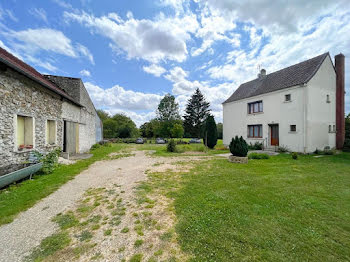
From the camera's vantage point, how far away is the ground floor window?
47.9ft

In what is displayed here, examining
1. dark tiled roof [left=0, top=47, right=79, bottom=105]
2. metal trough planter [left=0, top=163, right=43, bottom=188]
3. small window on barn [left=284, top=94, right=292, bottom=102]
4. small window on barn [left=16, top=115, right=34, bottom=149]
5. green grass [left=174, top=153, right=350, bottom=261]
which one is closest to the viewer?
green grass [left=174, top=153, right=350, bottom=261]

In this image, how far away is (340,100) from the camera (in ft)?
43.2

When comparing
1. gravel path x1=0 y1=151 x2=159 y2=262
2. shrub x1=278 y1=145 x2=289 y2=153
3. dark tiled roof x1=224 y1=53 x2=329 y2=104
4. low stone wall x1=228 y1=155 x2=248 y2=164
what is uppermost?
dark tiled roof x1=224 y1=53 x2=329 y2=104

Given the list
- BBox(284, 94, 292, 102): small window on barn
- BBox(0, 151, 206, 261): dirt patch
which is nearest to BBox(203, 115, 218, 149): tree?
BBox(284, 94, 292, 102): small window on barn

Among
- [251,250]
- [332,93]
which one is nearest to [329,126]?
[332,93]

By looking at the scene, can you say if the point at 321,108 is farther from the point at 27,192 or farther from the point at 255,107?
the point at 27,192

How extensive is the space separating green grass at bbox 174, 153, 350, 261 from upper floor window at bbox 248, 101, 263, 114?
419 inches

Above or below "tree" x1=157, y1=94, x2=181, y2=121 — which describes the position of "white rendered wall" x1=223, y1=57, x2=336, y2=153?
below

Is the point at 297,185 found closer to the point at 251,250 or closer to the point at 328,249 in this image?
the point at 328,249

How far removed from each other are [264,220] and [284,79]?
14531mm

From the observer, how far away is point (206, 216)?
10.00 feet

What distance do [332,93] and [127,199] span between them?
18.0 metres

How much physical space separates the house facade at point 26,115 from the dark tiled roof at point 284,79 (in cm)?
1661

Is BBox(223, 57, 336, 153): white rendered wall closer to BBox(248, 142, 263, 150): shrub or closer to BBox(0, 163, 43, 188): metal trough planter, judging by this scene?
BBox(248, 142, 263, 150): shrub
